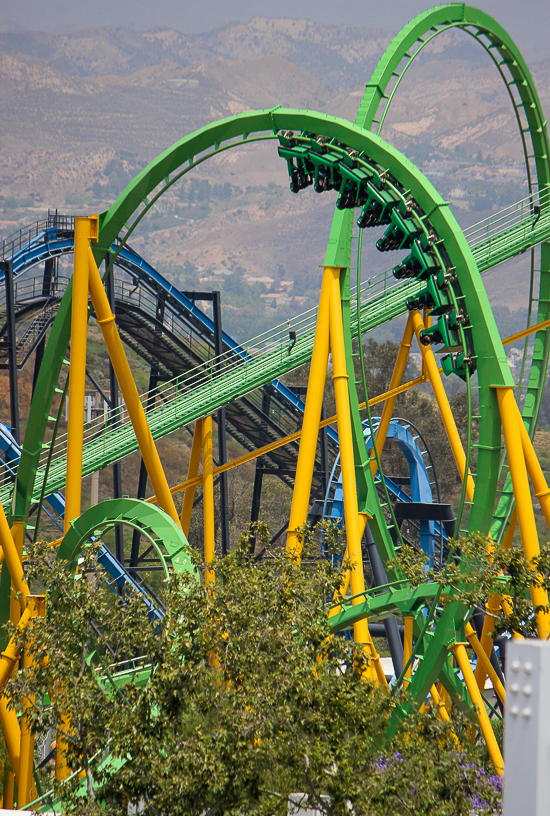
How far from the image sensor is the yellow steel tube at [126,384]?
999 cm

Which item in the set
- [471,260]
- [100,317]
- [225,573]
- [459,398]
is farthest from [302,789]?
[459,398]

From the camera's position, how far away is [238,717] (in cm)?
517

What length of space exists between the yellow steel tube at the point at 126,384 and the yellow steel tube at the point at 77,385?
141 mm

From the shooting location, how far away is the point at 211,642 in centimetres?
572

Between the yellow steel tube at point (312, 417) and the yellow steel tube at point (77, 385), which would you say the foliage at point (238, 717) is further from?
the yellow steel tube at point (77, 385)

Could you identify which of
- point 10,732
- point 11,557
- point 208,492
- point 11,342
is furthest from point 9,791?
point 11,342

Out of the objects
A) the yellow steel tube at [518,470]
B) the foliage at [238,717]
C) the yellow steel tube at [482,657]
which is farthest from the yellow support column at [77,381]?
the yellow steel tube at [482,657]

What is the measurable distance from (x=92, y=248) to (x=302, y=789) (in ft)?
21.9

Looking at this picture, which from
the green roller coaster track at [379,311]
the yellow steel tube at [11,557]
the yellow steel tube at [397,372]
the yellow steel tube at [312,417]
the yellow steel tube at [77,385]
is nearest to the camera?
the green roller coaster track at [379,311]

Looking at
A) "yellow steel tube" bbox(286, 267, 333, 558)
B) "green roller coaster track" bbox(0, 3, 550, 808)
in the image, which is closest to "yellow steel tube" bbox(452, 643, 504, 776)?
"green roller coaster track" bbox(0, 3, 550, 808)

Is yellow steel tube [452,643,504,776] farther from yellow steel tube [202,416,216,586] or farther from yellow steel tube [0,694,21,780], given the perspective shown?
yellow steel tube [0,694,21,780]

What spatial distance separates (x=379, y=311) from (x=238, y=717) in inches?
351

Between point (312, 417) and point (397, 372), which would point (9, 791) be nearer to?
point (312, 417)

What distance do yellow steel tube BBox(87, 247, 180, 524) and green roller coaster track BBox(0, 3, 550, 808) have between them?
0.49 meters
